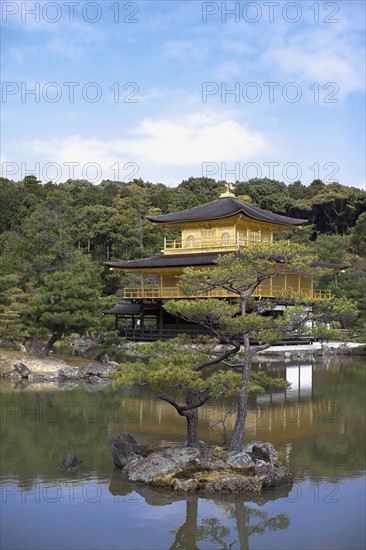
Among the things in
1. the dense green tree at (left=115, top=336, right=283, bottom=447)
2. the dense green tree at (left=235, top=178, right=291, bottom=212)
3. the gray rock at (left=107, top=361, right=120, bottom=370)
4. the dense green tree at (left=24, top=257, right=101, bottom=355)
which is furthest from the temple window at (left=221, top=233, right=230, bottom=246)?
the dense green tree at (left=235, top=178, right=291, bottom=212)

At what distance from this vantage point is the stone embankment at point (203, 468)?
8586 millimetres

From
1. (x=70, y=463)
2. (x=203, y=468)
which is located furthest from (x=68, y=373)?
(x=203, y=468)

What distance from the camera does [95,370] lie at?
20125mm

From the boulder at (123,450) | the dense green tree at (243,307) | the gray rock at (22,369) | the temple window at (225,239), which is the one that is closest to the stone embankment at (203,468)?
the boulder at (123,450)

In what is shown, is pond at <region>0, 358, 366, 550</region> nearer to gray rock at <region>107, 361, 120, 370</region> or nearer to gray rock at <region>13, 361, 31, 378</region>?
gray rock at <region>13, 361, 31, 378</region>

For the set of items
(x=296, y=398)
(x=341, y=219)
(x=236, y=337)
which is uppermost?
(x=341, y=219)

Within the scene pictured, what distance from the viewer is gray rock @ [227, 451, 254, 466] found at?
906 cm

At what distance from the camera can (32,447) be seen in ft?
36.2

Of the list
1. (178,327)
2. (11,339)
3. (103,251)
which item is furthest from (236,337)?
(103,251)

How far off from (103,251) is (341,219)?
915 inches

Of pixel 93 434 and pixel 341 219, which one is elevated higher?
pixel 341 219

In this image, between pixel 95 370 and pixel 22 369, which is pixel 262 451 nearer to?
pixel 95 370

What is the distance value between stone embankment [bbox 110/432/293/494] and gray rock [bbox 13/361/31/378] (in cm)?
1029

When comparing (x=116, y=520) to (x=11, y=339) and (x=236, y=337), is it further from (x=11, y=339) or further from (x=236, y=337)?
(x=11, y=339)
